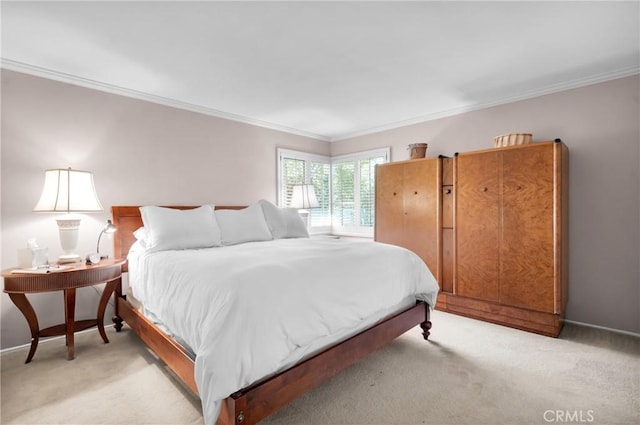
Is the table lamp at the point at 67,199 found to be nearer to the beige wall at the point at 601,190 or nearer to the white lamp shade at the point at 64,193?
the white lamp shade at the point at 64,193

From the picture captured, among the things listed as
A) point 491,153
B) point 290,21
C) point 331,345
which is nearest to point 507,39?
point 491,153

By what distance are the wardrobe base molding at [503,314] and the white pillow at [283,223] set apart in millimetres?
1780

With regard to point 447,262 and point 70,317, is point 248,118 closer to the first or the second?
point 70,317

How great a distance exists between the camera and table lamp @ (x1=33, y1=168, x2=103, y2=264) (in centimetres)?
248

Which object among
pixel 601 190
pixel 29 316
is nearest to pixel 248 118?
pixel 29 316

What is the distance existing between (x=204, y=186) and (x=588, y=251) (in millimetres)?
4143

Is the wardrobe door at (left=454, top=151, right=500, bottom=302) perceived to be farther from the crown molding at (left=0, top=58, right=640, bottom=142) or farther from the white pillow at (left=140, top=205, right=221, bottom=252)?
the white pillow at (left=140, top=205, right=221, bottom=252)

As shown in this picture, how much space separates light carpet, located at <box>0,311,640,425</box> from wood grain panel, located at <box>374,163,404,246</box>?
59.0 inches

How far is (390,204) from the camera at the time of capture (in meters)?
4.00

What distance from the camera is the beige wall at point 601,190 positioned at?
9.08 ft

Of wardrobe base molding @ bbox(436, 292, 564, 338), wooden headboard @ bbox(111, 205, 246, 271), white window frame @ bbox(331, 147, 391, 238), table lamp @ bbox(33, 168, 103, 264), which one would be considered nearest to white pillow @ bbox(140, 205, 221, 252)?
wooden headboard @ bbox(111, 205, 246, 271)

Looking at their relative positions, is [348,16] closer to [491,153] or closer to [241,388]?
[491,153]

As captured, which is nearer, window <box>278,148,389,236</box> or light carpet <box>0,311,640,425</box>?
light carpet <box>0,311,640,425</box>

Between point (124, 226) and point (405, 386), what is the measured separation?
2.89 meters
